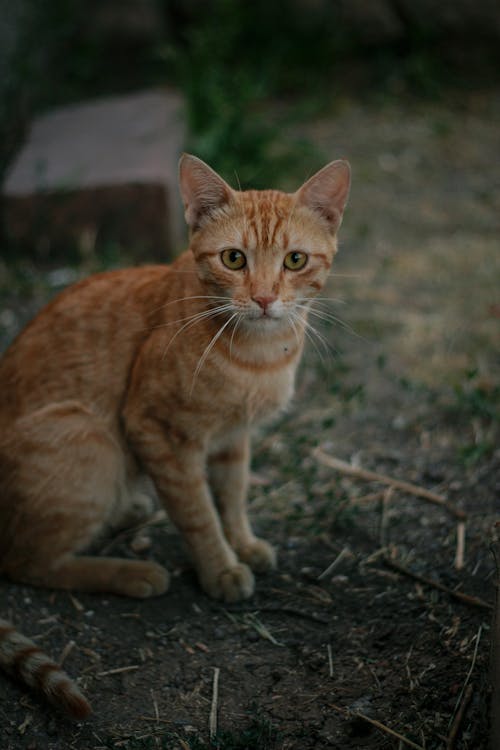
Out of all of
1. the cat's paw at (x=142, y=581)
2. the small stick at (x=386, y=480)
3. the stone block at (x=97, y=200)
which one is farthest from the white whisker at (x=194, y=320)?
the stone block at (x=97, y=200)

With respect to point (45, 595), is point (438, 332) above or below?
above

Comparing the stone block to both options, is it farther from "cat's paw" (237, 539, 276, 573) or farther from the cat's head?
"cat's paw" (237, 539, 276, 573)

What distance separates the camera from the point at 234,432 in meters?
2.95

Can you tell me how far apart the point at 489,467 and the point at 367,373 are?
3.20ft

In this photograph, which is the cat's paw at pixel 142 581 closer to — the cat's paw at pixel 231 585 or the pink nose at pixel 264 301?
the cat's paw at pixel 231 585

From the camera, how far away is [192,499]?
2895mm

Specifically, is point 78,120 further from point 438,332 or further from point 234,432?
point 234,432

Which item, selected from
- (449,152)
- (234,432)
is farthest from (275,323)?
(449,152)

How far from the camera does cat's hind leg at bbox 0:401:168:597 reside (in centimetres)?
287

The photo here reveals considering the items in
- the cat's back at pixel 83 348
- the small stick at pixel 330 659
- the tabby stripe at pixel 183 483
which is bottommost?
the small stick at pixel 330 659

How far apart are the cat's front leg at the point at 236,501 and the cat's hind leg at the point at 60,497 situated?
13.9 inches

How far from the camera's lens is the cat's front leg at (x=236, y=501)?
10.4ft

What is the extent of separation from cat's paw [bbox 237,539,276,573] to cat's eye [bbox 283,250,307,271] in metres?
1.13

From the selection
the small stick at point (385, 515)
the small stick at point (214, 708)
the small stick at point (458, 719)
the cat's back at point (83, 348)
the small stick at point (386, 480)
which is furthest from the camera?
the small stick at point (386, 480)
